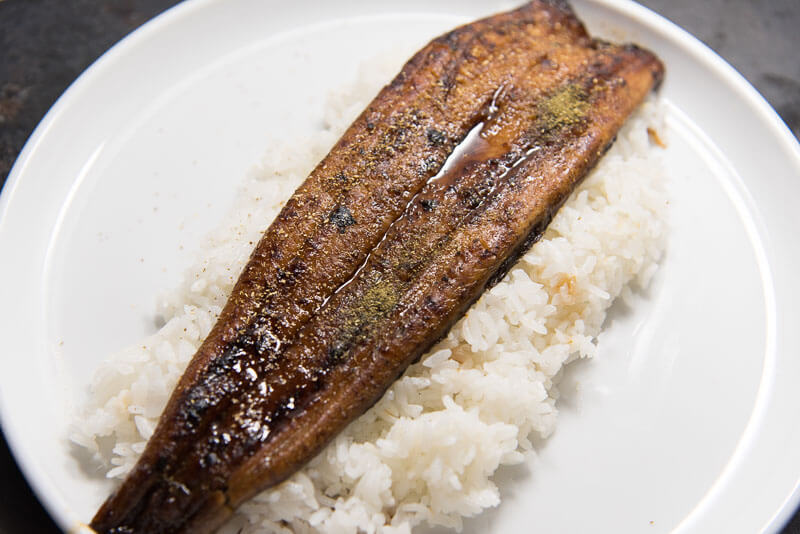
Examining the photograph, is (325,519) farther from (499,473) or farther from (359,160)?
(359,160)

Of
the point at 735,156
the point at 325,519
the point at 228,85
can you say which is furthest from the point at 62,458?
the point at 735,156

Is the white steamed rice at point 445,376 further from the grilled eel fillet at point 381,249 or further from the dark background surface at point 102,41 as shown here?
the dark background surface at point 102,41

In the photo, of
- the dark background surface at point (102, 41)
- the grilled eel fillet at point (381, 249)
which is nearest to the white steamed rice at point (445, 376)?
the grilled eel fillet at point (381, 249)

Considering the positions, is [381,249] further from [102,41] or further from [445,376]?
[102,41]

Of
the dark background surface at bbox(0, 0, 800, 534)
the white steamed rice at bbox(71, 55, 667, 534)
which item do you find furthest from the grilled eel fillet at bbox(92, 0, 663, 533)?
the dark background surface at bbox(0, 0, 800, 534)

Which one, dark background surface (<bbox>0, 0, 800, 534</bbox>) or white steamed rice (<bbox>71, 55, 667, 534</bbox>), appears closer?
white steamed rice (<bbox>71, 55, 667, 534</bbox>)

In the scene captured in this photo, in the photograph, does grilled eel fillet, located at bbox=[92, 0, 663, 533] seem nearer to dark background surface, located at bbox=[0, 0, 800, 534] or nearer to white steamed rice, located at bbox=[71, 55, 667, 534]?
white steamed rice, located at bbox=[71, 55, 667, 534]
